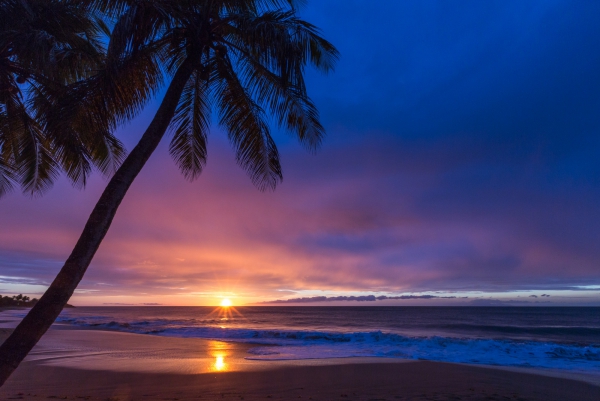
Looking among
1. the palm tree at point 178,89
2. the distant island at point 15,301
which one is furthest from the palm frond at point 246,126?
the distant island at point 15,301

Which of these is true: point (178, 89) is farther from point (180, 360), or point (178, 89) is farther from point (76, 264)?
point (180, 360)

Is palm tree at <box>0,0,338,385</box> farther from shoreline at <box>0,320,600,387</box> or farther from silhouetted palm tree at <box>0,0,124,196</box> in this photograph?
shoreline at <box>0,320,600,387</box>

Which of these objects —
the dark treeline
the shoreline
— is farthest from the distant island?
the shoreline

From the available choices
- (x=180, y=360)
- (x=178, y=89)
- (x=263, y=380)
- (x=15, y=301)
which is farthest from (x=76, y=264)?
(x=15, y=301)

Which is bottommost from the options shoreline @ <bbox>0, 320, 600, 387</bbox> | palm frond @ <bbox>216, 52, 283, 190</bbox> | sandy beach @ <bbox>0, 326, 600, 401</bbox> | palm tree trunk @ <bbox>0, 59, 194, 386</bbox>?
sandy beach @ <bbox>0, 326, 600, 401</bbox>

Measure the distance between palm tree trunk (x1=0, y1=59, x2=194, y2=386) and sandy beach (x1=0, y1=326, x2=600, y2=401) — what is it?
530cm

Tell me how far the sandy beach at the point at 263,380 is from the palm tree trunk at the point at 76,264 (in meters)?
5.30

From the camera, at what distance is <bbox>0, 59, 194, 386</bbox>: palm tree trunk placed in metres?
3.98

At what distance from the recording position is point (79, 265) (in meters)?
4.30

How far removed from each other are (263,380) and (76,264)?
27.0 feet

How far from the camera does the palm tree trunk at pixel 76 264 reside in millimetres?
3982

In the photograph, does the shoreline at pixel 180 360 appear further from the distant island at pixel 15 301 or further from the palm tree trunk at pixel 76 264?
the distant island at pixel 15 301

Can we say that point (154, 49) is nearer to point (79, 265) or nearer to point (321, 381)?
point (79, 265)

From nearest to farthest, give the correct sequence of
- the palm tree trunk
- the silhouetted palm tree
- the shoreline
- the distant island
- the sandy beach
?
the palm tree trunk, the silhouetted palm tree, the sandy beach, the shoreline, the distant island
